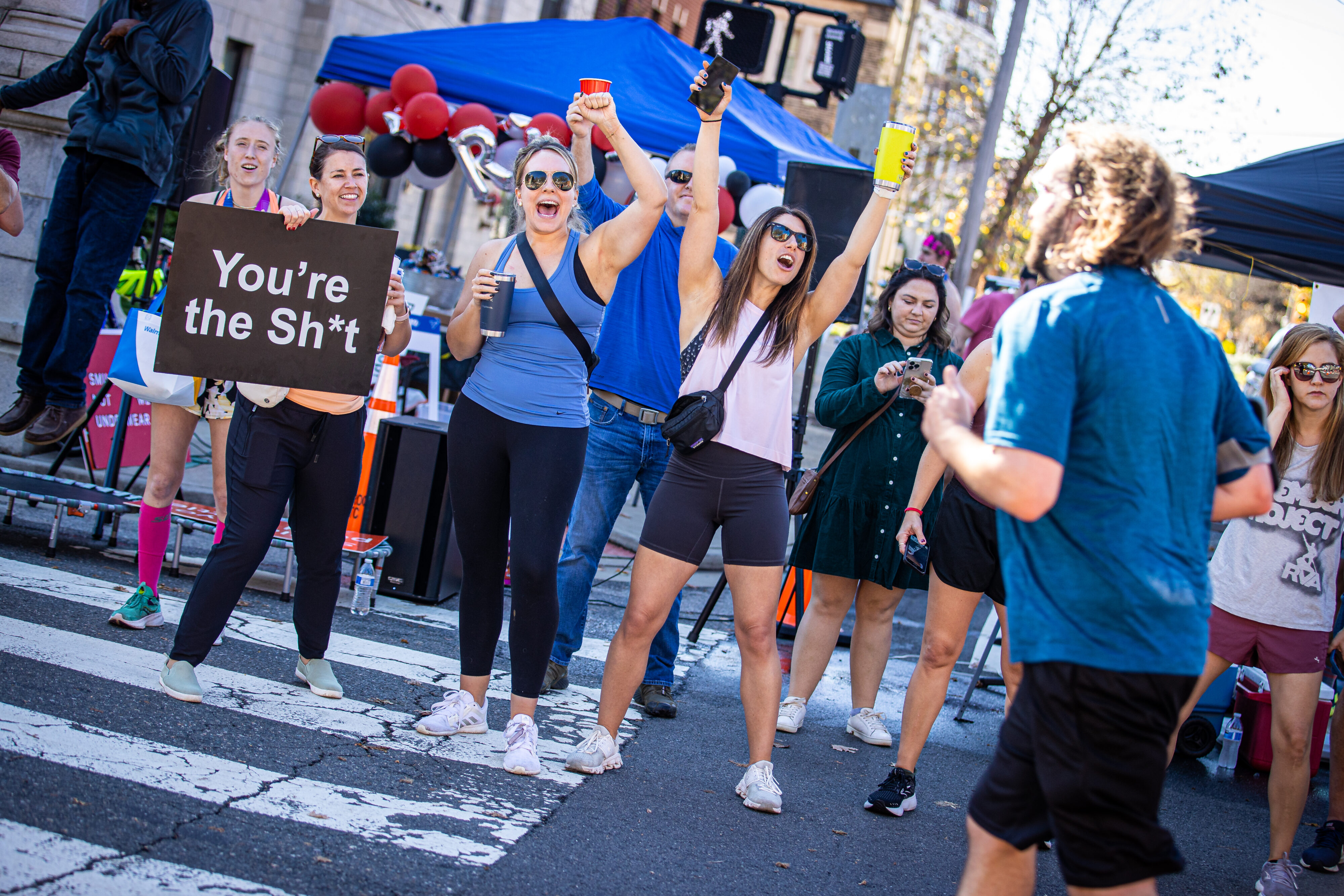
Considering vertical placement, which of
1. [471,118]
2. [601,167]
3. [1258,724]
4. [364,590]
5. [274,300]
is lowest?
[364,590]

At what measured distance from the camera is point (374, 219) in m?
19.9

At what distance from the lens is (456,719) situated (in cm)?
425

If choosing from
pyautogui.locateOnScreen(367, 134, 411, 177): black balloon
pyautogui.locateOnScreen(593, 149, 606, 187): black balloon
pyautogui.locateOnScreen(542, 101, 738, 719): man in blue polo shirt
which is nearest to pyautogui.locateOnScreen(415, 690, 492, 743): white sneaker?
pyautogui.locateOnScreen(542, 101, 738, 719): man in blue polo shirt

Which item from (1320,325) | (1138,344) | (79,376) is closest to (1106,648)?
(1138,344)

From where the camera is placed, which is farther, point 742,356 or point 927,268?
point 927,268

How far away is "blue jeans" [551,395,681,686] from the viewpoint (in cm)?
511

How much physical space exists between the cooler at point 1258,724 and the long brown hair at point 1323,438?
6.88ft

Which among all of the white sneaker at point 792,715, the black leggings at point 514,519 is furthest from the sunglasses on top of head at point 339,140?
the white sneaker at point 792,715

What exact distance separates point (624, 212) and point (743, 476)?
1.04 meters

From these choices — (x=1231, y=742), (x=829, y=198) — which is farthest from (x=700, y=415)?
(x=1231, y=742)

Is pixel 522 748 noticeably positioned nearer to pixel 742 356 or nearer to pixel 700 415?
pixel 700 415

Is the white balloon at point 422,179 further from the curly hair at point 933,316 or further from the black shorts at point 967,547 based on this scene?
the black shorts at point 967,547

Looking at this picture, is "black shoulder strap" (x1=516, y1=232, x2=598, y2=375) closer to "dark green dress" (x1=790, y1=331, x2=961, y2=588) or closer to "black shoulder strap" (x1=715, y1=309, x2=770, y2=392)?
"black shoulder strap" (x1=715, y1=309, x2=770, y2=392)

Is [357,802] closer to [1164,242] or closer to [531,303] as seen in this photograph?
[531,303]
